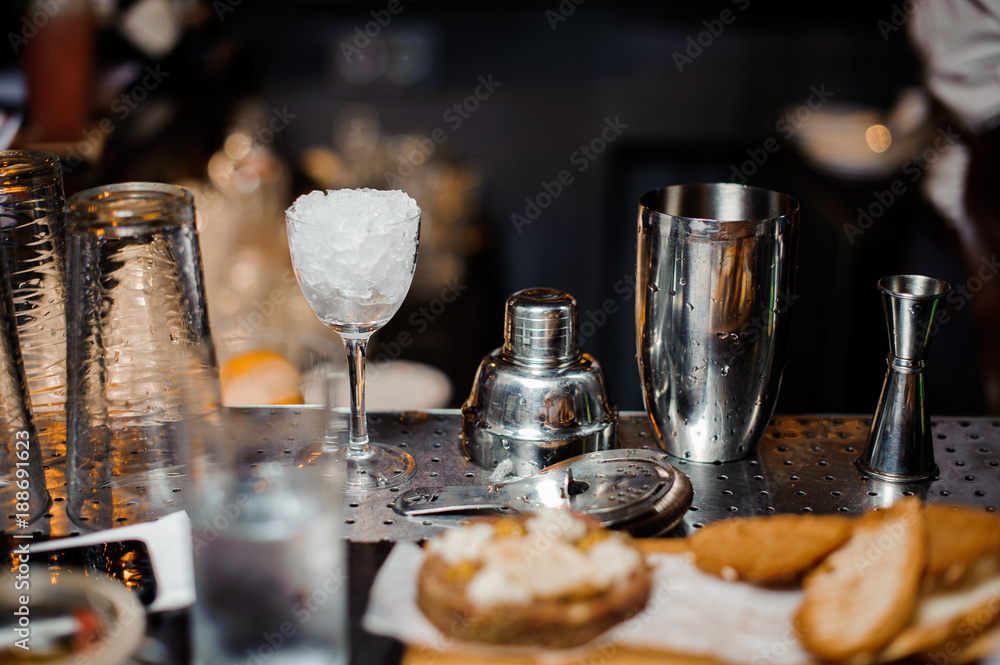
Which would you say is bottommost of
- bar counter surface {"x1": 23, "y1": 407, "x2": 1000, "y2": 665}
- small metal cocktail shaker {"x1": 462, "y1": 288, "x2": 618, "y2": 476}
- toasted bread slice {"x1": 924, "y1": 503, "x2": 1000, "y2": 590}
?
bar counter surface {"x1": 23, "y1": 407, "x2": 1000, "y2": 665}

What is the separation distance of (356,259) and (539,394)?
223 mm

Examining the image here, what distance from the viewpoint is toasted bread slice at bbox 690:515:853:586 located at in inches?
26.8

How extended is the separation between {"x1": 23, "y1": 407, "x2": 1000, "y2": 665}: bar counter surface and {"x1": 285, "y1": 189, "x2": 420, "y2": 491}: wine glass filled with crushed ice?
73 millimetres

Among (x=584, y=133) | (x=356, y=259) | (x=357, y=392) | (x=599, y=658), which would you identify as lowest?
(x=599, y=658)

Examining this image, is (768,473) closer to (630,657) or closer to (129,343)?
(630,657)

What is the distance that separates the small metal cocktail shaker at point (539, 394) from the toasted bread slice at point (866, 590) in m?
0.29

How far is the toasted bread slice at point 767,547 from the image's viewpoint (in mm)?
682

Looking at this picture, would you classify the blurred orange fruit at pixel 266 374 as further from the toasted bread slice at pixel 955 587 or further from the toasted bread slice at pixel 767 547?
the toasted bread slice at pixel 955 587

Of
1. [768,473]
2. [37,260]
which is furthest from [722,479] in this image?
[37,260]

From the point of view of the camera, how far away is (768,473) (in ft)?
3.11

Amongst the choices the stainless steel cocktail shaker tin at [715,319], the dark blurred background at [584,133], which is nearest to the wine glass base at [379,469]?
the stainless steel cocktail shaker tin at [715,319]

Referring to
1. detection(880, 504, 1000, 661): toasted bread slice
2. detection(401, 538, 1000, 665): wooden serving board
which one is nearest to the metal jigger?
detection(880, 504, 1000, 661): toasted bread slice

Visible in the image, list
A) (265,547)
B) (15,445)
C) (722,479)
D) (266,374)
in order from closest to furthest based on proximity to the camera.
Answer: (265,547) → (266,374) → (15,445) → (722,479)

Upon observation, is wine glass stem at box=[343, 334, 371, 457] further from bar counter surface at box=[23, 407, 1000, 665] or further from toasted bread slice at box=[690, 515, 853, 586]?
toasted bread slice at box=[690, 515, 853, 586]
